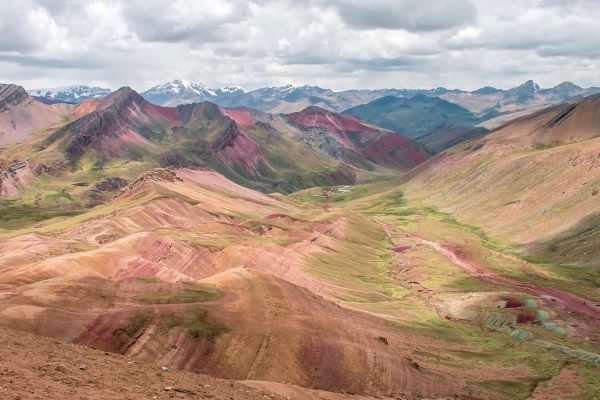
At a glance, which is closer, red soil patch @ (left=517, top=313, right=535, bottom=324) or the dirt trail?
red soil patch @ (left=517, top=313, right=535, bottom=324)

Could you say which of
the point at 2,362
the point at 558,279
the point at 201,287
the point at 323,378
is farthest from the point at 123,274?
the point at 558,279

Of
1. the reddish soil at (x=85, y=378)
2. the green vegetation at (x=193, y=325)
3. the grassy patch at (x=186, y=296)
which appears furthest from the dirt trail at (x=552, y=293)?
the reddish soil at (x=85, y=378)

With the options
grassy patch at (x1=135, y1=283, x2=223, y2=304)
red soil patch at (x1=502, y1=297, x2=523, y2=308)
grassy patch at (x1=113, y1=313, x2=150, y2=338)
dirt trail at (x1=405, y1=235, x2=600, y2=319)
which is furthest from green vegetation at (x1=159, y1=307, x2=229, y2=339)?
dirt trail at (x1=405, y1=235, x2=600, y2=319)

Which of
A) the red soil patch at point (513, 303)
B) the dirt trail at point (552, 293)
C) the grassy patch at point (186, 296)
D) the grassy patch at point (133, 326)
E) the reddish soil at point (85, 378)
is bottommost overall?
the dirt trail at point (552, 293)

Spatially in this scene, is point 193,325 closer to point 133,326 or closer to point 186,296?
point 133,326

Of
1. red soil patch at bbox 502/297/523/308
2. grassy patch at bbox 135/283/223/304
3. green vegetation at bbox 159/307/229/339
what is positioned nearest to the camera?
green vegetation at bbox 159/307/229/339

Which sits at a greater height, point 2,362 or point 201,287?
point 2,362

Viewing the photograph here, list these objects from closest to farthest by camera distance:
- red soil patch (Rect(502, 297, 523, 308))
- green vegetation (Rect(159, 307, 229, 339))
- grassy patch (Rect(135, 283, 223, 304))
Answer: green vegetation (Rect(159, 307, 229, 339)) → grassy patch (Rect(135, 283, 223, 304)) → red soil patch (Rect(502, 297, 523, 308))

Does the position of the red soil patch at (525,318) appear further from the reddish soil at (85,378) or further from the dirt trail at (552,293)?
the reddish soil at (85,378)

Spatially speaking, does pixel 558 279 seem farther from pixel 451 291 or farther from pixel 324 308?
pixel 324 308

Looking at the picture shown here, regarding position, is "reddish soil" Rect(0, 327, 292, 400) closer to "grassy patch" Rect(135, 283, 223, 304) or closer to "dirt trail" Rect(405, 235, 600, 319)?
"grassy patch" Rect(135, 283, 223, 304)

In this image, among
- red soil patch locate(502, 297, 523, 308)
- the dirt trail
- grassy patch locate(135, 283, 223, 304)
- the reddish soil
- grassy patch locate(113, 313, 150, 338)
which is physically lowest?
the dirt trail
